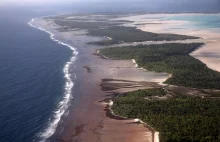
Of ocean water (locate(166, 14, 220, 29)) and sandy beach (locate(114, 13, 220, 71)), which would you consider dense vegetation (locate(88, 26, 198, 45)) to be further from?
ocean water (locate(166, 14, 220, 29))

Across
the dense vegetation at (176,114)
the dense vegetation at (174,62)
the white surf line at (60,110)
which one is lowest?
the white surf line at (60,110)

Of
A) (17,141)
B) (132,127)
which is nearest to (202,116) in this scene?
(132,127)

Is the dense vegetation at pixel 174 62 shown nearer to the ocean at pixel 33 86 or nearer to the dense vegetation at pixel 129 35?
the dense vegetation at pixel 129 35

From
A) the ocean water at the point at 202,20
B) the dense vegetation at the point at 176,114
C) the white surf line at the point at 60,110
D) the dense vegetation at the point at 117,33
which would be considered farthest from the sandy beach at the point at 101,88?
the ocean water at the point at 202,20

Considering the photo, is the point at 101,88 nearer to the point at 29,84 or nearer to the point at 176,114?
the point at 29,84

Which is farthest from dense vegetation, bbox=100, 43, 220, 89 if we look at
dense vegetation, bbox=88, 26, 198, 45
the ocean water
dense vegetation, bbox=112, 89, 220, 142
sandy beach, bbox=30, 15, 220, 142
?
the ocean water

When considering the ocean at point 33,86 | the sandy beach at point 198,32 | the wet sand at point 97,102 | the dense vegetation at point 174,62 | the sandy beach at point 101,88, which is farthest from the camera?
the sandy beach at point 198,32

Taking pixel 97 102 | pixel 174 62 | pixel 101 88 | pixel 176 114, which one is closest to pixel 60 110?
pixel 97 102
